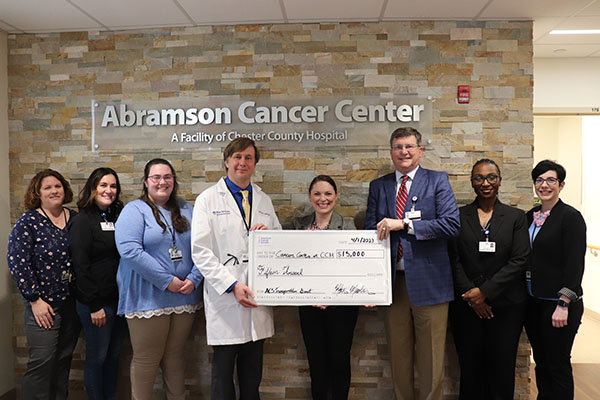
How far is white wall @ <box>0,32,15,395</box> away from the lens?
3129mm

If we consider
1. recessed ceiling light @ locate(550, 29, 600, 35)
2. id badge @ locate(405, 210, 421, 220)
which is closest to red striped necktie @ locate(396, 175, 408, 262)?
id badge @ locate(405, 210, 421, 220)

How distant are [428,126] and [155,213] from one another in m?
2.00

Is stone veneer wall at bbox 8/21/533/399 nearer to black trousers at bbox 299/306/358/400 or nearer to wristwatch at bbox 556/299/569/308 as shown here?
black trousers at bbox 299/306/358/400

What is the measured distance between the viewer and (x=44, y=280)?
2.55 m

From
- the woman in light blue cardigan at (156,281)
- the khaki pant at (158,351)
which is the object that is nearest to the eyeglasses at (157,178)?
the woman in light blue cardigan at (156,281)

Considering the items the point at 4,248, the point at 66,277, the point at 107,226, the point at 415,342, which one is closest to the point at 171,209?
the point at 107,226

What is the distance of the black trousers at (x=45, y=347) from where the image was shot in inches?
101

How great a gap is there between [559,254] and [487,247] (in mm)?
451

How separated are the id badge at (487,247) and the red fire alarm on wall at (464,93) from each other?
1.10m

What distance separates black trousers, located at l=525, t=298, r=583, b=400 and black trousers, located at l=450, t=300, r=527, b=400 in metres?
0.10

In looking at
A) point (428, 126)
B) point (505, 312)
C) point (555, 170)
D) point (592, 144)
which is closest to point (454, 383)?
point (505, 312)

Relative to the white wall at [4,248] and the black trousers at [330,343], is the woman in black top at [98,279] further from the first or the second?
the black trousers at [330,343]

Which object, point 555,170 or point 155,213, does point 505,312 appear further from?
point 155,213

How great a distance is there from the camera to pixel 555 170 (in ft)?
8.46
